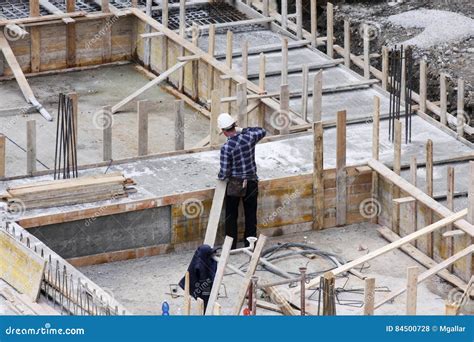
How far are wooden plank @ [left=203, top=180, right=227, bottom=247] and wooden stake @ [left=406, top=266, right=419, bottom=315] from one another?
3.50 metres

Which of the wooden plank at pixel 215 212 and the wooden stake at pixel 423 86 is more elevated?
the wooden stake at pixel 423 86

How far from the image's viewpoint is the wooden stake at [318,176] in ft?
82.1

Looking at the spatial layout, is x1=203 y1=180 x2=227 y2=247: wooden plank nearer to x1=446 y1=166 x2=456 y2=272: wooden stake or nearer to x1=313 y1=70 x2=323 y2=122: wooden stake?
x1=313 y1=70 x2=323 y2=122: wooden stake

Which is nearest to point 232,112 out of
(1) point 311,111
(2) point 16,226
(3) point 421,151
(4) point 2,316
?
(1) point 311,111

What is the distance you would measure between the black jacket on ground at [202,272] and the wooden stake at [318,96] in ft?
13.5

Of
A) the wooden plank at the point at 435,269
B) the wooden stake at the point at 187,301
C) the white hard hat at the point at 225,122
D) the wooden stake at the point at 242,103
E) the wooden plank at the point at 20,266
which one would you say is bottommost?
the wooden plank at the point at 435,269

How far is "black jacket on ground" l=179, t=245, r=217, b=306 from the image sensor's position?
2286 cm

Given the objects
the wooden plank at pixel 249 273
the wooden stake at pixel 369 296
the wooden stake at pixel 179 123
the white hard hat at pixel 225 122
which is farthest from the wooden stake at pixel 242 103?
the wooden stake at pixel 369 296

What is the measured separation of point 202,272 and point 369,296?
2.37 metres

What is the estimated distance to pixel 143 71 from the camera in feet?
102

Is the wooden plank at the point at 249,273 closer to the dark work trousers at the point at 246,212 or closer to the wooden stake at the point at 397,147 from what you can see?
the dark work trousers at the point at 246,212

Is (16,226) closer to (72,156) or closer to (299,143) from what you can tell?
(72,156)

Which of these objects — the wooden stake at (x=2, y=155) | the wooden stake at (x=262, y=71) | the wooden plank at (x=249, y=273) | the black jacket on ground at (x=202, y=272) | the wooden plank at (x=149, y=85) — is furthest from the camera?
the wooden plank at (x=149, y=85)

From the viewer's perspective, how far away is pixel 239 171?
24297 mm
